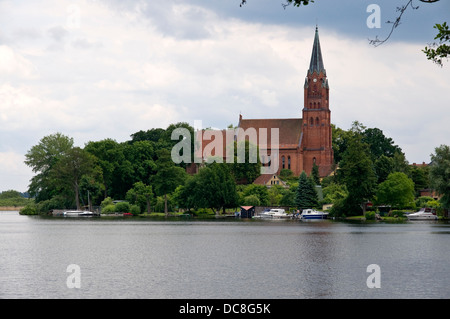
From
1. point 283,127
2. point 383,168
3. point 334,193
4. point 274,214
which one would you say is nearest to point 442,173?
point 334,193

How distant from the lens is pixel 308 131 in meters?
167

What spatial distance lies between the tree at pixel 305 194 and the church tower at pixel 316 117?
142 feet

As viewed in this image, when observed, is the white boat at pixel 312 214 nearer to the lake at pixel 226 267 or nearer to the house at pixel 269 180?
the house at pixel 269 180

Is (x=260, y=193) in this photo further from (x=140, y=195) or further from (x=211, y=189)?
(x=140, y=195)

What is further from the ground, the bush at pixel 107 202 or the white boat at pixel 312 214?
the bush at pixel 107 202

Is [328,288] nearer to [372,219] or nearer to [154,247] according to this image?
[154,247]

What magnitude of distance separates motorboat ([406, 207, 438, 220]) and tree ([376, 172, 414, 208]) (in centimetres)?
302

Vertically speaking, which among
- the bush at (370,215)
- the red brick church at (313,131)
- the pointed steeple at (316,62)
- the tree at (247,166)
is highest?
the pointed steeple at (316,62)

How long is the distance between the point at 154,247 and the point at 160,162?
3026 inches

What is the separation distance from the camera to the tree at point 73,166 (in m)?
126

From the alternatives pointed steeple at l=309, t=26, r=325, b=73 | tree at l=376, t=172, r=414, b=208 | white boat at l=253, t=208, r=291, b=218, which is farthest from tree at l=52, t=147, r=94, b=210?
pointed steeple at l=309, t=26, r=325, b=73

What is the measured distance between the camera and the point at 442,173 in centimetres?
8856

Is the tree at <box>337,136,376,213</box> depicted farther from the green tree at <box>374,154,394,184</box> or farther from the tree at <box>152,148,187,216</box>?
the tree at <box>152,148,187,216</box>

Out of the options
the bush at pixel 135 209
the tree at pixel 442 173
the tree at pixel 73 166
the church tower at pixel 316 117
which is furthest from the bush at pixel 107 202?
the tree at pixel 442 173
